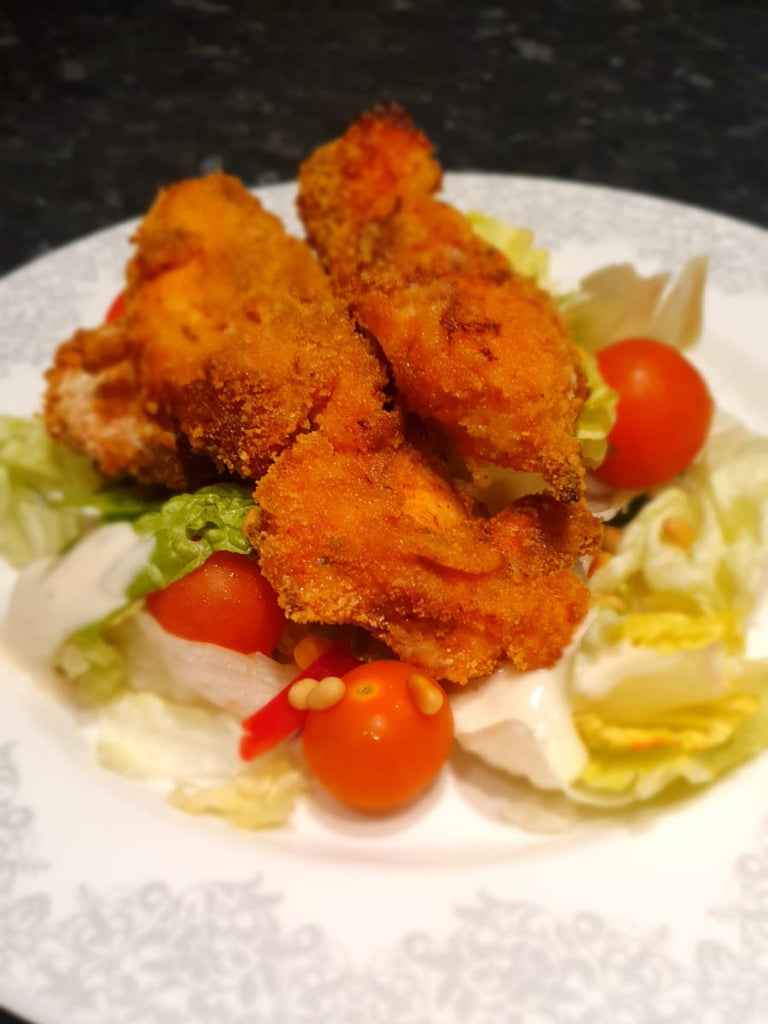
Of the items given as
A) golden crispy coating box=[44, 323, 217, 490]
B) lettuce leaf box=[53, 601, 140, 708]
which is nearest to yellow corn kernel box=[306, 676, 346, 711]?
lettuce leaf box=[53, 601, 140, 708]

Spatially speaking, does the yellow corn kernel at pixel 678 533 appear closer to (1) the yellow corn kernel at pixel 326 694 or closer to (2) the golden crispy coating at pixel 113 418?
(1) the yellow corn kernel at pixel 326 694

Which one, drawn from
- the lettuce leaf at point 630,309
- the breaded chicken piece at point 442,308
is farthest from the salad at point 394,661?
the breaded chicken piece at point 442,308

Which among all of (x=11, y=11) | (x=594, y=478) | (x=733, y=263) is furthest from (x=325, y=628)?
(x=11, y=11)

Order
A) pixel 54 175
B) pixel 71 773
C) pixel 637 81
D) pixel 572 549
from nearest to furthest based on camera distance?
1. pixel 71 773
2. pixel 572 549
3. pixel 54 175
4. pixel 637 81

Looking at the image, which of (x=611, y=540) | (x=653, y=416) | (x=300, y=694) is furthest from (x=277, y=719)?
(x=653, y=416)

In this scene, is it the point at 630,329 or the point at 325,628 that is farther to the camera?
the point at 630,329

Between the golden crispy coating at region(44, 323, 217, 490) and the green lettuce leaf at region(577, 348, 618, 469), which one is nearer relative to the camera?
the golden crispy coating at region(44, 323, 217, 490)

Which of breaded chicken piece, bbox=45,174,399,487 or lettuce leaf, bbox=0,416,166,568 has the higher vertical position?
breaded chicken piece, bbox=45,174,399,487

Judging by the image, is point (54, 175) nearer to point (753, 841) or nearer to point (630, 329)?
point (630, 329)

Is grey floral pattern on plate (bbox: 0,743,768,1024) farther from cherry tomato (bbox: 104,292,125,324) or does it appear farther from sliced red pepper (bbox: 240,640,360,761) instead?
cherry tomato (bbox: 104,292,125,324)
